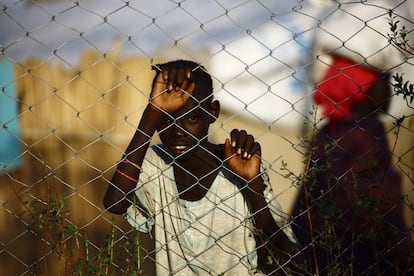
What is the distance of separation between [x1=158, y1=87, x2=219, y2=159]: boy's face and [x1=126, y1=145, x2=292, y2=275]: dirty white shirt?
135 mm

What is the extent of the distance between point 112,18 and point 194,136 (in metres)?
1.31

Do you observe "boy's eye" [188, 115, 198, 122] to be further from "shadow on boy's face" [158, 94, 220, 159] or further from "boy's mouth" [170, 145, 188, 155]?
"boy's mouth" [170, 145, 188, 155]

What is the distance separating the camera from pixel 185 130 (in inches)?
92.8

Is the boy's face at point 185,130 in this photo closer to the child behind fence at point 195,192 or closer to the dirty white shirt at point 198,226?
the child behind fence at point 195,192

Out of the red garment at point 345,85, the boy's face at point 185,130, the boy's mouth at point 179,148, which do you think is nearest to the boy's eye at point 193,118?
the boy's face at point 185,130

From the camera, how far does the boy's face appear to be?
7.68 ft

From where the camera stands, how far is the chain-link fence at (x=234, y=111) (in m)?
2.42

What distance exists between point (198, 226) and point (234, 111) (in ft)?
4.60

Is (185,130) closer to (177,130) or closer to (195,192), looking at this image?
(177,130)

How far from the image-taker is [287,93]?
11.9 ft

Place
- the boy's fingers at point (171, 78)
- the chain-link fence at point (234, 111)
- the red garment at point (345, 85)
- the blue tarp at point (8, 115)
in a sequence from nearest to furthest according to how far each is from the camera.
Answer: the boy's fingers at point (171, 78), the chain-link fence at point (234, 111), the red garment at point (345, 85), the blue tarp at point (8, 115)

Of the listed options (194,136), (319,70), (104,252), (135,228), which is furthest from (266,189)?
(319,70)

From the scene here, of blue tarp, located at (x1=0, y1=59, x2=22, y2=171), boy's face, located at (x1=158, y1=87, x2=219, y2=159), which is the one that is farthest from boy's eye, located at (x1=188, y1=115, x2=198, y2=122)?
blue tarp, located at (x1=0, y1=59, x2=22, y2=171)

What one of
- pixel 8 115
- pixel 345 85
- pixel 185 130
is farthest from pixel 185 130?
pixel 8 115
